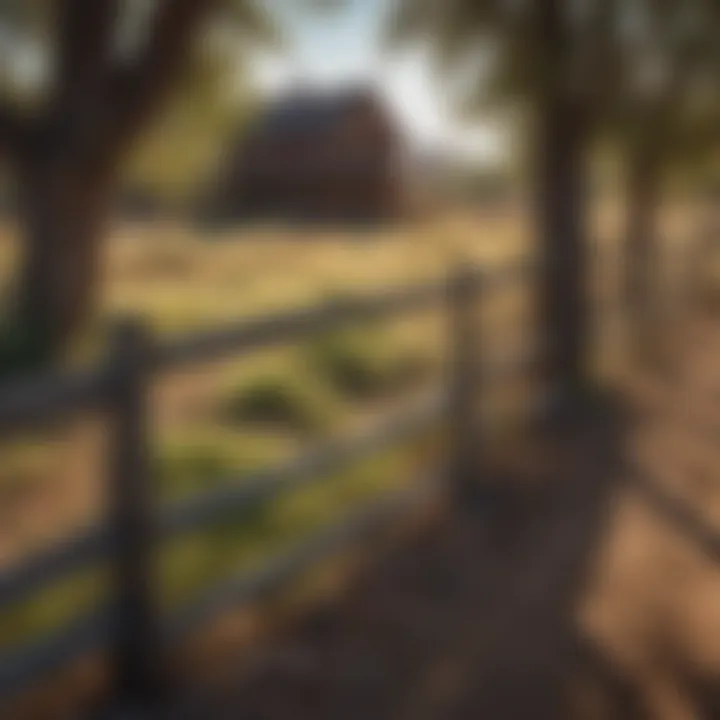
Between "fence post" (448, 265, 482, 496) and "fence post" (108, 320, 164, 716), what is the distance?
3.22 meters

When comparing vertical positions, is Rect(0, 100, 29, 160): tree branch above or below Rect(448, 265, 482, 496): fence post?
above

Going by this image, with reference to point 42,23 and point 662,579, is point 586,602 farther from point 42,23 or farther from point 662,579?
point 42,23

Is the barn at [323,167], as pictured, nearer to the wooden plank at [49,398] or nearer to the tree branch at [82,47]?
the tree branch at [82,47]

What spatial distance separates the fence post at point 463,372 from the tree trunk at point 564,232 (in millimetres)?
3010

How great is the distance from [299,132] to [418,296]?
3762cm

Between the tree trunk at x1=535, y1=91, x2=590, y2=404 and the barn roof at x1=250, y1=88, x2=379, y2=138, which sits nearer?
the tree trunk at x1=535, y1=91, x2=590, y2=404

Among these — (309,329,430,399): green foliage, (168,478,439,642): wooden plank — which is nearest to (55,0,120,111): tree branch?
(309,329,430,399): green foliage

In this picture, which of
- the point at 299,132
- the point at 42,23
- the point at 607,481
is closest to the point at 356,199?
the point at 299,132

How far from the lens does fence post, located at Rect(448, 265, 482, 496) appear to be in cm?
764

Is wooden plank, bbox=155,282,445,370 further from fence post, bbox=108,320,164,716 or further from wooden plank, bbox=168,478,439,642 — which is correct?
wooden plank, bbox=168,478,439,642

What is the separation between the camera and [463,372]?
7.75 m

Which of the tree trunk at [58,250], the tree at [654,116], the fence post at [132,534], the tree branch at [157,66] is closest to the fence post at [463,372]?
the fence post at [132,534]

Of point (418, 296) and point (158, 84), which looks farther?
point (158, 84)

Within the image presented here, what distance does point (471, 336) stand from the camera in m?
7.79
